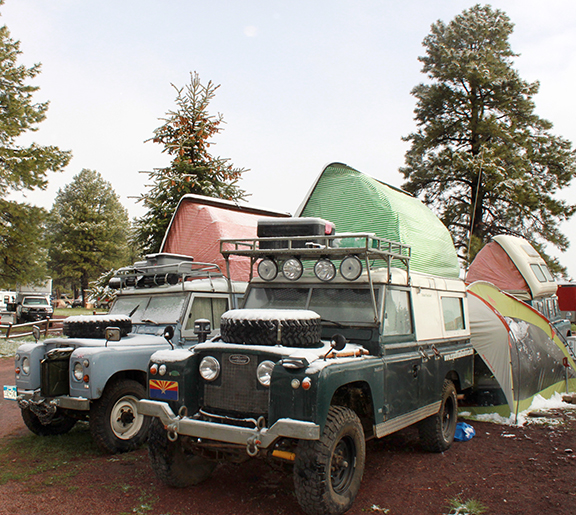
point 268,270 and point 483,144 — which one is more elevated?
point 483,144

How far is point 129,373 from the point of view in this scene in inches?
267

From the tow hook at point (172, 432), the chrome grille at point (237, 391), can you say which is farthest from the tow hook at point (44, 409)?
the chrome grille at point (237, 391)

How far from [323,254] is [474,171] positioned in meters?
19.7

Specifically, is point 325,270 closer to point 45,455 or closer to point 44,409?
point 44,409

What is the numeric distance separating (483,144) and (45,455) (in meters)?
22.8

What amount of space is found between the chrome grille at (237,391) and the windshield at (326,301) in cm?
131

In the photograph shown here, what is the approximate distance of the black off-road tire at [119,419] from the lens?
6.27 meters

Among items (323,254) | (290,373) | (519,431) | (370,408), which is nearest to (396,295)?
(323,254)

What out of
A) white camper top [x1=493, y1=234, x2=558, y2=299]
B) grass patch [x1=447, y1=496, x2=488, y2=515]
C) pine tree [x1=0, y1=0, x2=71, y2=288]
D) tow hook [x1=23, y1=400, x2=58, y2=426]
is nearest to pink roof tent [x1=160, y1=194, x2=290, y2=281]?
tow hook [x1=23, y1=400, x2=58, y2=426]

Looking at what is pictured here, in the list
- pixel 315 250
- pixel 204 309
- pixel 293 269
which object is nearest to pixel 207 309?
pixel 204 309

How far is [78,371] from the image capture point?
6.29 meters

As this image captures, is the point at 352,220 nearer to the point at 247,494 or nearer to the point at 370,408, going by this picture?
the point at 370,408

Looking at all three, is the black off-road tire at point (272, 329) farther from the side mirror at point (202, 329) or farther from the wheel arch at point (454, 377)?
the wheel arch at point (454, 377)

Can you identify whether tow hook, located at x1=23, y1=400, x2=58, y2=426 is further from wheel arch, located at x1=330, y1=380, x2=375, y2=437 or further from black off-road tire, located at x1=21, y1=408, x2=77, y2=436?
wheel arch, located at x1=330, y1=380, x2=375, y2=437
